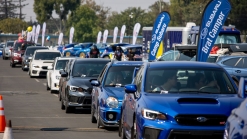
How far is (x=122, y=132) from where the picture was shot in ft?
41.6

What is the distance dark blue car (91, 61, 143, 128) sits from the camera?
579 inches

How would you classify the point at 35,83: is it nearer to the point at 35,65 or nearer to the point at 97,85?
the point at 35,65

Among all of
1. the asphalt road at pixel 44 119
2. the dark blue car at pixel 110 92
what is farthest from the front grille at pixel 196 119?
the dark blue car at pixel 110 92

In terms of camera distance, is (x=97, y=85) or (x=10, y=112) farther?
(x=10, y=112)

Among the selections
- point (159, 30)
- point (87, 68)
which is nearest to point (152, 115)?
point (87, 68)

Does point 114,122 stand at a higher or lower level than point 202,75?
lower

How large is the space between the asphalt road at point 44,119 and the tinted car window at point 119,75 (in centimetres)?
109

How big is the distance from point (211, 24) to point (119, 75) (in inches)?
311

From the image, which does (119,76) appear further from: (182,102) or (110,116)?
(182,102)

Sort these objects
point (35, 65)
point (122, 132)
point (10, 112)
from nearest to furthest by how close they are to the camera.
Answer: point (122, 132) < point (10, 112) < point (35, 65)

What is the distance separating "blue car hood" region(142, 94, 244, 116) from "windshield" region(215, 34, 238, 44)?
25138 mm

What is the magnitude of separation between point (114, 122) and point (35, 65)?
76.6ft

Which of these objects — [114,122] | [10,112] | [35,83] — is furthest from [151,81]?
[35,83]

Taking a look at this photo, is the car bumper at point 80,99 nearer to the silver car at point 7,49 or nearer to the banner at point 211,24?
the banner at point 211,24
